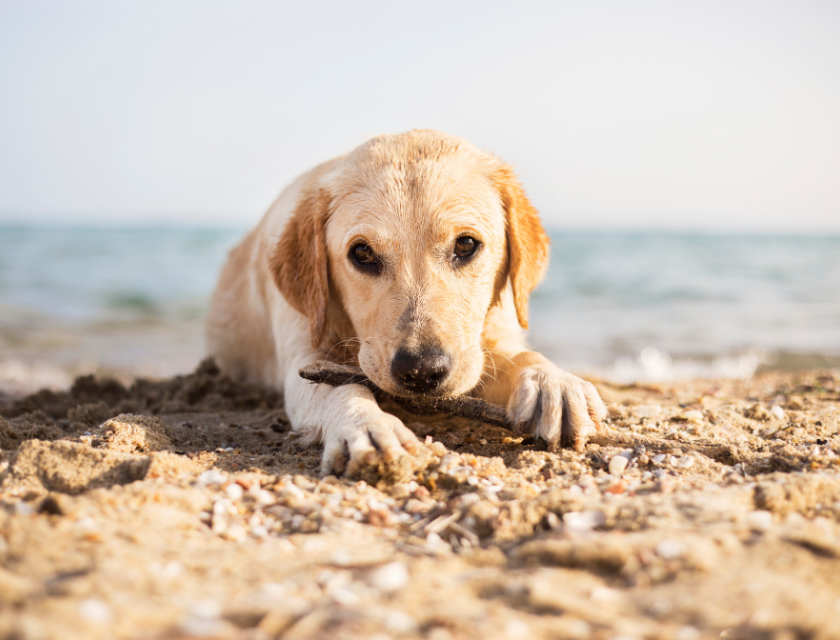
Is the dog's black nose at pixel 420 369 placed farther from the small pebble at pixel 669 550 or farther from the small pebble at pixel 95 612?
the small pebble at pixel 95 612

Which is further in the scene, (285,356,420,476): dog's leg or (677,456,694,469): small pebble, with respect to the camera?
(677,456,694,469): small pebble

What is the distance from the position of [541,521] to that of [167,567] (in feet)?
3.84

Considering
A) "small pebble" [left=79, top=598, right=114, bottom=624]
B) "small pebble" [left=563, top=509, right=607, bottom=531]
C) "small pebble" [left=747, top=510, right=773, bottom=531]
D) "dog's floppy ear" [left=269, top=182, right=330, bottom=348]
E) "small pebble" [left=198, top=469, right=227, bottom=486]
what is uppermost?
"dog's floppy ear" [left=269, top=182, right=330, bottom=348]

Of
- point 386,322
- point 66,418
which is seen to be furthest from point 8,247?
point 386,322

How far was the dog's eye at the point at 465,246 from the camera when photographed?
345 cm

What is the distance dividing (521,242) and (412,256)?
0.84 m

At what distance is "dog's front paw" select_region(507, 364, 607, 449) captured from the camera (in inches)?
112

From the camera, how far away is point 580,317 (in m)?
12.9

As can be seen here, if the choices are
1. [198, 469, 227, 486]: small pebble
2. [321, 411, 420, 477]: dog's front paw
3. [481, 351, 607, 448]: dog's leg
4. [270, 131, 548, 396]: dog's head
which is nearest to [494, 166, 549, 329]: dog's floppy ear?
[270, 131, 548, 396]: dog's head

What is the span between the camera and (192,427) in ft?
11.6

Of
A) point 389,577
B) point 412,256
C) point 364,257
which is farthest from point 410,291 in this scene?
point 389,577

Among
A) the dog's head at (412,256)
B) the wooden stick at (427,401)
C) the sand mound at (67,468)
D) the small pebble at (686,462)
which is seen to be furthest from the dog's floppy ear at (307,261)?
the small pebble at (686,462)

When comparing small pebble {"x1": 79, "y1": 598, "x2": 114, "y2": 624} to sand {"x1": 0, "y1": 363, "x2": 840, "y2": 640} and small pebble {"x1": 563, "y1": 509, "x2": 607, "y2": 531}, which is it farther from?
small pebble {"x1": 563, "y1": 509, "x2": 607, "y2": 531}

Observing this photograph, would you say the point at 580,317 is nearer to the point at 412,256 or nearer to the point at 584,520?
the point at 412,256
